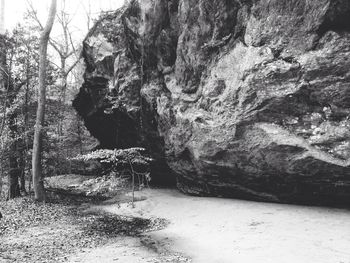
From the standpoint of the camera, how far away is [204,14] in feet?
38.5

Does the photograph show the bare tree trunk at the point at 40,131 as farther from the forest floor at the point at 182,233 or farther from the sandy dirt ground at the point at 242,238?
the sandy dirt ground at the point at 242,238

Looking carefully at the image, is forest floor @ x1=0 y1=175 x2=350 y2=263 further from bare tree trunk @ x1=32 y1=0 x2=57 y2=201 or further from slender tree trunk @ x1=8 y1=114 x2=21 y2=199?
slender tree trunk @ x1=8 y1=114 x2=21 y2=199

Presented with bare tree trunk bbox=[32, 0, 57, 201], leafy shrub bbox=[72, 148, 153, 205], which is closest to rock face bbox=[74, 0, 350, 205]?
→ leafy shrub bbox=[72, 148, 153, 205]

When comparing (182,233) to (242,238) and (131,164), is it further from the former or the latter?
(131,164)

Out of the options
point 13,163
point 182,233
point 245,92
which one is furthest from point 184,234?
point 13,163

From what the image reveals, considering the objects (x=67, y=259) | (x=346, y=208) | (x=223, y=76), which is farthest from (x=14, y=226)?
(x=346, y=208)

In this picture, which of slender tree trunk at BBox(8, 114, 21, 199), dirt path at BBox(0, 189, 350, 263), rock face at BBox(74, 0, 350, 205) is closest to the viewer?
dirt path at BBox(0, 189, 350, 263)

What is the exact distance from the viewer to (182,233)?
29.8 ft

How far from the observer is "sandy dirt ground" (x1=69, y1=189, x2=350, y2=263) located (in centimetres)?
638

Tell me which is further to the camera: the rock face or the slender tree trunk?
the slender tree trunk

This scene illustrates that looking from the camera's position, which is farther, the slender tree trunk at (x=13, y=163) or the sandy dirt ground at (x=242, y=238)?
the slender tree trunk at (x=13, y=163)

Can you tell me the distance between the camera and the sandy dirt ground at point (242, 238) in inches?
251

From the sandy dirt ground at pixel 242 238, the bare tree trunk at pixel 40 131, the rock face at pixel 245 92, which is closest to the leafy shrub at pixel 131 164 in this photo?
the rock face at pixel 245 92

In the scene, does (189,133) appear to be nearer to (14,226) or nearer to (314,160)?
(314,160)
